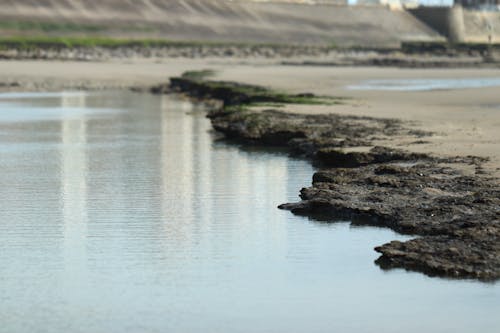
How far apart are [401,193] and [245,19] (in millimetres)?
89950

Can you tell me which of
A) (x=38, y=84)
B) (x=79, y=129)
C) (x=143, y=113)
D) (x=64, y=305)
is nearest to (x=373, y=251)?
(x=64, y=305)

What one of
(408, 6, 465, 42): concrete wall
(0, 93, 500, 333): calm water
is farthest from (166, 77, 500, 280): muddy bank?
(408, 6, 465, 42): concrete wall

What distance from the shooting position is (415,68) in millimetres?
77875

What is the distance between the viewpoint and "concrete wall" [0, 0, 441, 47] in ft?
318

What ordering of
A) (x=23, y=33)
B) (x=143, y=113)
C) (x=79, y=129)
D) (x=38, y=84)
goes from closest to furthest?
(x=79, y=129)
(x=143, y=113)
(x=38, y=84)
(x=23, y=33)

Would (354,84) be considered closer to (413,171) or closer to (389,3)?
(413,171)

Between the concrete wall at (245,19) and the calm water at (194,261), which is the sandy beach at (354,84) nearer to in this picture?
the calm water at (194,261)

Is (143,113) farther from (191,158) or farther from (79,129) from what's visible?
(191,158)

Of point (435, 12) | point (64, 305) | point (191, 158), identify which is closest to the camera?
point (64, 305)

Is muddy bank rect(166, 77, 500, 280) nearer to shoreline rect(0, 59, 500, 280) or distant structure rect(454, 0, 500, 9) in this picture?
shoreline rect(0, 59, 500, 280)

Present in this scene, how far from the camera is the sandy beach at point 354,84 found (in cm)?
2433

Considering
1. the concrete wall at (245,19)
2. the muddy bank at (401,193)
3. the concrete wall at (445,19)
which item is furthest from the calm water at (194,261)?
the concrete wall at (445,19)

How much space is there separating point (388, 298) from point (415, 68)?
66.3 m

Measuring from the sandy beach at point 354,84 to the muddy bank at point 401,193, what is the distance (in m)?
0.87
